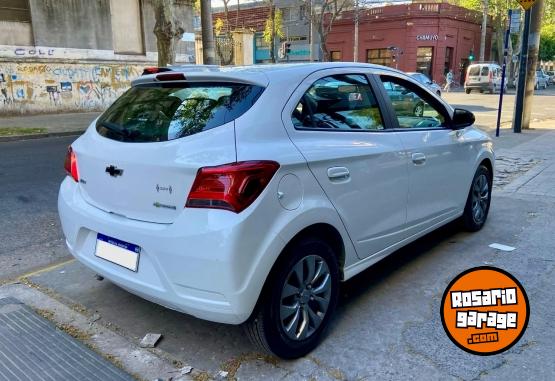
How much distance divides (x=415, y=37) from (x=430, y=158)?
40.1m

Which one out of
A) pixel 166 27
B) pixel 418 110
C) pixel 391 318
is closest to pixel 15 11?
pixel 166 27

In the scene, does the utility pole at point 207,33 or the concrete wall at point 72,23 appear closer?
the utility pole at point 207,33

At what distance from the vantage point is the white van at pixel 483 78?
35.2 meters

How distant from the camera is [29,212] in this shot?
5.73 m

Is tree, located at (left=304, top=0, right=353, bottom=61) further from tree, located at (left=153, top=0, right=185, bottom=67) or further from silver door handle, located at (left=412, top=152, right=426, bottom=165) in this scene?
silver door handle, located at (left=412, top=152, right=426, bottom=165)

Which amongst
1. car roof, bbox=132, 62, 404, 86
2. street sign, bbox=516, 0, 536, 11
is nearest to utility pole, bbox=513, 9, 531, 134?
street sign, bbox=516, 0, 536, 11

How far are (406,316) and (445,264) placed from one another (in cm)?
106

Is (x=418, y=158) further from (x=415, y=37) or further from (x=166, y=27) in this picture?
(x=415, y=37)

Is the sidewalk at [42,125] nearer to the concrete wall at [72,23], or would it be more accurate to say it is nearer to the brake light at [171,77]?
the concrete wall at [72,23]

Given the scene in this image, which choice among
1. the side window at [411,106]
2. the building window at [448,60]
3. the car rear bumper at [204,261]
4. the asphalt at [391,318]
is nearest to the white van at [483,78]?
the building window at [448,60]

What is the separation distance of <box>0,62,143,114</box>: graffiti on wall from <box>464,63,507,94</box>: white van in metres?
25.4

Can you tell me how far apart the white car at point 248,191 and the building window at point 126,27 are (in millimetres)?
18327

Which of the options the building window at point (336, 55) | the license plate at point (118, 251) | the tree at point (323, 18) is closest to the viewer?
the license plate at point (118, 251)

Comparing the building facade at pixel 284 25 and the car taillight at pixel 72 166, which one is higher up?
the building facade at pixel 284 25
